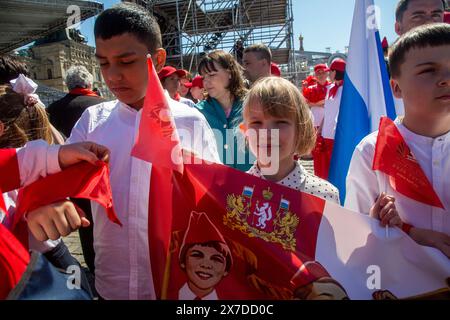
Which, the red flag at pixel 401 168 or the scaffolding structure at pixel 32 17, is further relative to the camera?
the scaffolding structure at pixel 32 17

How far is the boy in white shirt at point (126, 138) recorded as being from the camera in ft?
4.30

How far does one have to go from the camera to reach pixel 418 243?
3.73 ft

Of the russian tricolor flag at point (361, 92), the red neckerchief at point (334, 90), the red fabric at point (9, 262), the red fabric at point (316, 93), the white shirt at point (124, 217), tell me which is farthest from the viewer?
the red fabric at point (316, 93)

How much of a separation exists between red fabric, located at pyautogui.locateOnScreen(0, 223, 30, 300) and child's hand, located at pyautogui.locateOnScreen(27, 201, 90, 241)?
0.24 feet

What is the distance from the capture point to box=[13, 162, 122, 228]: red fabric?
1.00 m

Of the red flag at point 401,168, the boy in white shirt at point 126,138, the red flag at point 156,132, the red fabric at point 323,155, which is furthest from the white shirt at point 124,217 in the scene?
the red fabric at point 323,155

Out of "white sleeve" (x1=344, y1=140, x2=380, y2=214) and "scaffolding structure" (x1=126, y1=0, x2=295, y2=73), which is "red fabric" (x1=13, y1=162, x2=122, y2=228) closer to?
"white sleeve" (x1=344, y1=140, x2=380, y2=214)

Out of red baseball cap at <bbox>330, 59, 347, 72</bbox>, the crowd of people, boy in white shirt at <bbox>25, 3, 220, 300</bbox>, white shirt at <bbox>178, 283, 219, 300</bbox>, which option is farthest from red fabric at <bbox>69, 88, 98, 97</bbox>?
red baseball cap at <bbox>330, 59, 347, 72</bbox>

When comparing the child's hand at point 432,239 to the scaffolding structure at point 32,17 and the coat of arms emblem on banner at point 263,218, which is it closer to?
the coat of arms emblem on banner at point 263,218

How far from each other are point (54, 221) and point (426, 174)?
1205mm

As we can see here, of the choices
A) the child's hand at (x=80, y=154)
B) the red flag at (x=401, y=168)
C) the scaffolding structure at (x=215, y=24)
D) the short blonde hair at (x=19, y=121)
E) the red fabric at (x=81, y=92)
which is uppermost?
the scaffolding structure at (x=215, y=24)

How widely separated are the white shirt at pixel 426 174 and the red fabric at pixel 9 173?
113cm

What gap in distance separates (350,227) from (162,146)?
68cm
